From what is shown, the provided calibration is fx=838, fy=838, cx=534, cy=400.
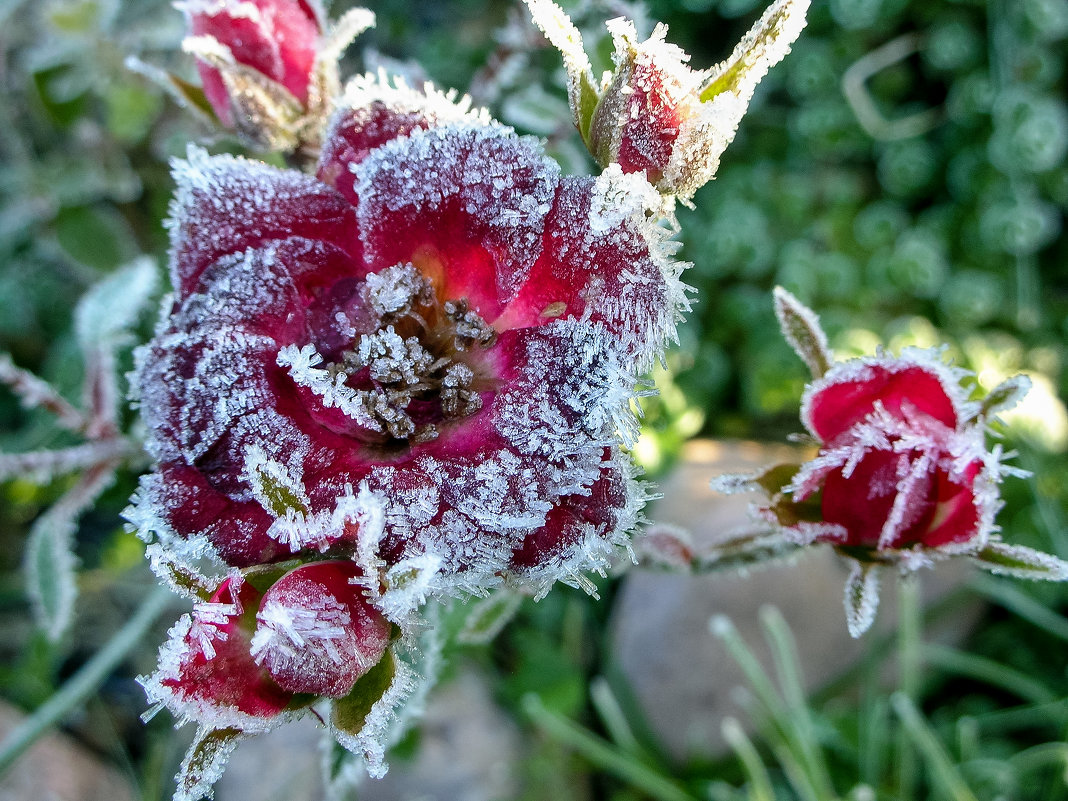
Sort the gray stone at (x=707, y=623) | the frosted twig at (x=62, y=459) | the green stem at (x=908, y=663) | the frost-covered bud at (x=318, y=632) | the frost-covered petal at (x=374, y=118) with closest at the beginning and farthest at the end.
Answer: the frost-covered bud at (x=318, y=632), the frost-covered petal at (x=374, y=118), the frosted twig at (x=62, y=459), the green stem at (x=908, y=663), the gray stone at (x=707, y=623)

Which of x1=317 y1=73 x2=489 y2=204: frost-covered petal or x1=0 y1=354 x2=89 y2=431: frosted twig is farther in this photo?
x1=0 y1=354 x2=89 y2=431: frosted twig

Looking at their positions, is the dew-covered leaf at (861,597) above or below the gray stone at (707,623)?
above

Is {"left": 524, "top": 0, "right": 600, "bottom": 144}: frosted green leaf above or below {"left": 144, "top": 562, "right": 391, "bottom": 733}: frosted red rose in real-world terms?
above

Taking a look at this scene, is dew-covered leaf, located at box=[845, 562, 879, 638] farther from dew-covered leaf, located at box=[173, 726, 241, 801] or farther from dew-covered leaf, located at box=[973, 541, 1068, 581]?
dew-covered leaf, located at box=[173, 726, 241, 801]

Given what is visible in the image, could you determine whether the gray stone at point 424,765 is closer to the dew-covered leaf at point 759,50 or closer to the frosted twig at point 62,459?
the frosted twig at point 62,459

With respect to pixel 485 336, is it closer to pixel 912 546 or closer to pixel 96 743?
pixel 912 546

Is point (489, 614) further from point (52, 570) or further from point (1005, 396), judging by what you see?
point (52, 570)

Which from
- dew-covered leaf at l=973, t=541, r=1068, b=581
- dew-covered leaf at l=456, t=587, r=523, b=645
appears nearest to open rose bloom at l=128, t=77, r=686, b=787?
dew-covered leaf at l=456, t=587, r=523, b=645

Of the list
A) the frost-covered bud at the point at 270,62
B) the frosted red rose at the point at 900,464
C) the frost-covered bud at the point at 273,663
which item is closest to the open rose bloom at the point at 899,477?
the frosted red rose at the point at 900,464
